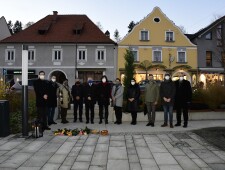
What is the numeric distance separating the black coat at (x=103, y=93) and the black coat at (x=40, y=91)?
8.14ft

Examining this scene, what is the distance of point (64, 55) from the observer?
37438 millimetres

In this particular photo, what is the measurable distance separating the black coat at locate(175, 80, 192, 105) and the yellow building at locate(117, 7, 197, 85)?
2599 cm

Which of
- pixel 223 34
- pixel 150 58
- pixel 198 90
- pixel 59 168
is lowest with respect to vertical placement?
pixel 59 168

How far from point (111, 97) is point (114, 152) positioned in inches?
212

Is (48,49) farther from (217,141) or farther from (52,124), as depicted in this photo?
(217,141)

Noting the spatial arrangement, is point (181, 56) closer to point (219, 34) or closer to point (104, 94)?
point (219, 34)

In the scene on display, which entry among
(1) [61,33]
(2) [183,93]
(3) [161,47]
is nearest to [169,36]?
(3) [161,47]

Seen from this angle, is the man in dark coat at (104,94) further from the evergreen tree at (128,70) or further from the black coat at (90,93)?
the evergreen tree at (128,70)

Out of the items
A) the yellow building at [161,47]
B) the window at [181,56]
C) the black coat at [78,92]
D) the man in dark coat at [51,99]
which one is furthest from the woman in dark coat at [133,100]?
the window at [181,56]

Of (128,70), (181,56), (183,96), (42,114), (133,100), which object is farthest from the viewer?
(181,56)

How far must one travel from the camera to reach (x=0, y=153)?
7090 millimetres

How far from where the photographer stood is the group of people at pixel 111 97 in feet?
35.0

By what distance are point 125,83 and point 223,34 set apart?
26.3 m

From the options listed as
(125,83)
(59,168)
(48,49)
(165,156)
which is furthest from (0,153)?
(48,49)
